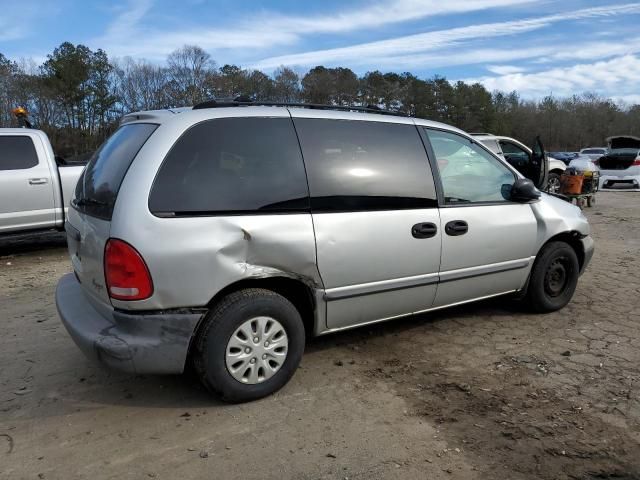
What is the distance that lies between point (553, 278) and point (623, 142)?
64.3ft

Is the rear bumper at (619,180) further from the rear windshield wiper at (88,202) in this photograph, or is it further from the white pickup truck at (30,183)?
the rear windshield wiper at (88,202)

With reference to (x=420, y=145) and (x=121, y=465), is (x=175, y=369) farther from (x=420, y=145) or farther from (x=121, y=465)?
(x=420, y=145)

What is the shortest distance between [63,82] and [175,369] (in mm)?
45000

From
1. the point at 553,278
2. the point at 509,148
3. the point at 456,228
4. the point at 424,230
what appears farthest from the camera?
the point at 509,148

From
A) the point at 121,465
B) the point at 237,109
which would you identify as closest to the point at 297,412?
the point at 121,465

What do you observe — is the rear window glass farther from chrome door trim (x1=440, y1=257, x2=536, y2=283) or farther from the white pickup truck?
the white pickup truck

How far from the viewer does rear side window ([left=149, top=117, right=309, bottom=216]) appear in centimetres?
298

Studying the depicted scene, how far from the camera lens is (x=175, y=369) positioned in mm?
3014

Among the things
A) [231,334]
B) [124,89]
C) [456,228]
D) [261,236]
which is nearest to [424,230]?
[456,228]

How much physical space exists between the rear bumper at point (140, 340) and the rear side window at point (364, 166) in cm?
115

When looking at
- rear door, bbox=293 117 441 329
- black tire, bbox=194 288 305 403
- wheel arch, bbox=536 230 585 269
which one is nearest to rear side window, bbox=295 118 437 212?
rear door, bbox=293 117 441 329

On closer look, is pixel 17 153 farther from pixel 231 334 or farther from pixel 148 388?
pixel 231 334

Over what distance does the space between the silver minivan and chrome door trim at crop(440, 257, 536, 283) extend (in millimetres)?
13

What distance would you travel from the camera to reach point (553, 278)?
15.9ft
